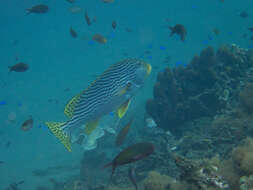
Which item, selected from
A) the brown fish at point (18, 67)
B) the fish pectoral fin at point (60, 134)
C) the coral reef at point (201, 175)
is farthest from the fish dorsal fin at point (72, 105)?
the brown fish at point (18, 67)

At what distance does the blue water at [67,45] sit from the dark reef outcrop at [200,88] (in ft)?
38.5

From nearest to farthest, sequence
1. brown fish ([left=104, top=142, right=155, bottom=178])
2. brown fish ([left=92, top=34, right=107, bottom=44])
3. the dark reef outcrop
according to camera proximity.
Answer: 1. brown fish ([left=104, top=142, right=155, bottom=178])
2. the dark reef outcrop
3. brown fish ([left=92, top=34, right=107, bottom=44])

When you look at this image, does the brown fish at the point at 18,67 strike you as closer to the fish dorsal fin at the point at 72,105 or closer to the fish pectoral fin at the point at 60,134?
the fish pectoral fin at the point at 60,134

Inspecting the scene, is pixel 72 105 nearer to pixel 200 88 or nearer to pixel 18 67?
pixel 18 67

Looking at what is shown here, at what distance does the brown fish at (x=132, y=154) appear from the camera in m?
2.31

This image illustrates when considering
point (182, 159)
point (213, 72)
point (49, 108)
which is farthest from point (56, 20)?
point (182, 159)

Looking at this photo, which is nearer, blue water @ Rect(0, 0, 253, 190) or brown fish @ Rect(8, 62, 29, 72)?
brown fish @ Rect(8, 62, 29, 72)

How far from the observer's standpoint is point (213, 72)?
7910 mm

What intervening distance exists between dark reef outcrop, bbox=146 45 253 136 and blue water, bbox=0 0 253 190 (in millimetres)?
11749

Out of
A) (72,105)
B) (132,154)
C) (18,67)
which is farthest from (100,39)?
(132,154)

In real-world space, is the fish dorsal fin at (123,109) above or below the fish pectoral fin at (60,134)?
above

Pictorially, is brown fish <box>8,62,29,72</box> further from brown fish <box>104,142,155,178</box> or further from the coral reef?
the coral reef

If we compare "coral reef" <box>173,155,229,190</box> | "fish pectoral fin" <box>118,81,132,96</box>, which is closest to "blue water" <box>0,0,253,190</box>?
"fish pectoral fin" <box>118,81,132,96</box>

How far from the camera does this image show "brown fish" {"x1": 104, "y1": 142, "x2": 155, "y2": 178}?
7.59 feet
